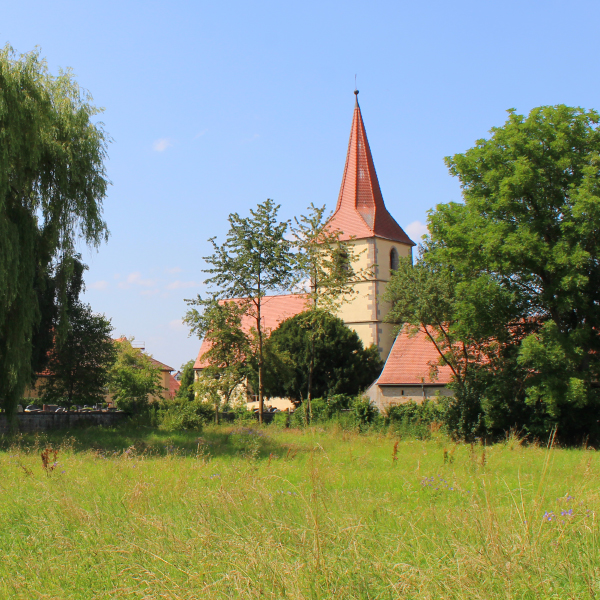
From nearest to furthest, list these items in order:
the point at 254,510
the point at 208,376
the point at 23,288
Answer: the point at 254,510 → the point at 23,288 → the point at 208,376

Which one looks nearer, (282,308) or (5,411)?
(5,411)

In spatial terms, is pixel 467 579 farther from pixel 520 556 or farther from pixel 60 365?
pixel 60 365

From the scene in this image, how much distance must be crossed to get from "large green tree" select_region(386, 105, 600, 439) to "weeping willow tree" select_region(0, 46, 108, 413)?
38.7ft

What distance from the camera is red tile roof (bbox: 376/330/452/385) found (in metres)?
32.6

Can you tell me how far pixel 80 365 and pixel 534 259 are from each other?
17.9m

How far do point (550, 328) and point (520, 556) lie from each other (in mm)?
16974

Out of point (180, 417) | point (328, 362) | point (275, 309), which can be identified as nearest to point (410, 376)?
point (328, 362)

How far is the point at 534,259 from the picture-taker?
19.0m

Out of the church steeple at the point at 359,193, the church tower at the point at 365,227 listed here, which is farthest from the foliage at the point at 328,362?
the church steeple at the point at 359,193

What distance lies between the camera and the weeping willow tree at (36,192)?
15156 mm

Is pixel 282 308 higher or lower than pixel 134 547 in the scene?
higher

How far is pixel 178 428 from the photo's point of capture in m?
23.6

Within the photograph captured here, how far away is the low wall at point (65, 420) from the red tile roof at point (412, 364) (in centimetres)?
1508

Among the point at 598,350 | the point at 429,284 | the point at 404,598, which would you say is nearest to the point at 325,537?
the point at 404,598
